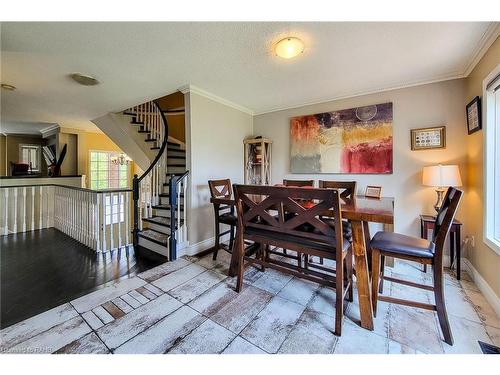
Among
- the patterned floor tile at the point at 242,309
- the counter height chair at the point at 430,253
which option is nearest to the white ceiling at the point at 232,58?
the counter height chair at the point at 430,253

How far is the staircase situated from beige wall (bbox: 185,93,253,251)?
16cm

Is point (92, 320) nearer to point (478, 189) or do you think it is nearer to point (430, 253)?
point (430, 253)

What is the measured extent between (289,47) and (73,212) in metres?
4.19

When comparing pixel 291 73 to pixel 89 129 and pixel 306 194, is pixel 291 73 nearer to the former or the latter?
pixel 306 194

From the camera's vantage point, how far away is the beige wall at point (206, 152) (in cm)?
286

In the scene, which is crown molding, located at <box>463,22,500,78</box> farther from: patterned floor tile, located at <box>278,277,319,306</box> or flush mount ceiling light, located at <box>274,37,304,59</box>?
patterned floor tile, located at <box>278,277,319,306</box>

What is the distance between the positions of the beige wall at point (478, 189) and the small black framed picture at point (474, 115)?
54 millimetres

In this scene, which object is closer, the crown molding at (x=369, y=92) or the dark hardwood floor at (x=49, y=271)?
the dark hardwood floor at (x=49, y=271)

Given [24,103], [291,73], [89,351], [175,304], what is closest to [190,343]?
[175,304]

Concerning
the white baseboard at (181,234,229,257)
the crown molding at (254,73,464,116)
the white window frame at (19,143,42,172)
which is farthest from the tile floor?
the white window frame at (19,143,42,172)

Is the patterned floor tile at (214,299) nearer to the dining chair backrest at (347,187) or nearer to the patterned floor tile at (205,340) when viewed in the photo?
the patterned floor tile at (205,340)

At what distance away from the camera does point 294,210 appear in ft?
4.89

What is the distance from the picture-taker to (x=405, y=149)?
2713 millimetres

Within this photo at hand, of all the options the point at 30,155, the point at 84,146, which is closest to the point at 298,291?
the point at 84,146
